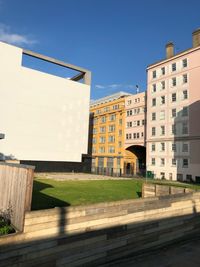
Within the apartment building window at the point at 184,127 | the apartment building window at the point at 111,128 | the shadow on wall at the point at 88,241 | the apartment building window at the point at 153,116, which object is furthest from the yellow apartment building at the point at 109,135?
the shadow on wall at the point at 88,241

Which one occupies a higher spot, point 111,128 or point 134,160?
point 111,128

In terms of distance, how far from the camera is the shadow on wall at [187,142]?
48.9 meters

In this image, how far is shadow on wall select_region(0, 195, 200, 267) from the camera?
800cm

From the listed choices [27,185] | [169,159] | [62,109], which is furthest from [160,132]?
[27,185]

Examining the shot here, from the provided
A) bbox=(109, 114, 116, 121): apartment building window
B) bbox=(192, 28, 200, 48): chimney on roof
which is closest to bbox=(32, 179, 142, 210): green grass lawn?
bbox=(192, 28, 200, 48): chimney on roof

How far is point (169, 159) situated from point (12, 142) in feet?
101

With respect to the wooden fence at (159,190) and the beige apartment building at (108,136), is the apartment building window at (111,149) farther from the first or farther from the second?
the wooden fence at (159,190)

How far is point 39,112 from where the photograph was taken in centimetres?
4881

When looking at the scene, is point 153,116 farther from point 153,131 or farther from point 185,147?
point 185,147

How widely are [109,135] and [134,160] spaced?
448 inches

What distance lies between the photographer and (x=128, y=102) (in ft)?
225

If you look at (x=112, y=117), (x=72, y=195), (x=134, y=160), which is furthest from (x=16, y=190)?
(x=112, y=117)

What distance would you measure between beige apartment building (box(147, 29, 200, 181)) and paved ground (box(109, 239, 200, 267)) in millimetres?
38140

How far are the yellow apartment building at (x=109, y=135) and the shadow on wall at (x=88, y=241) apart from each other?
181 ft
